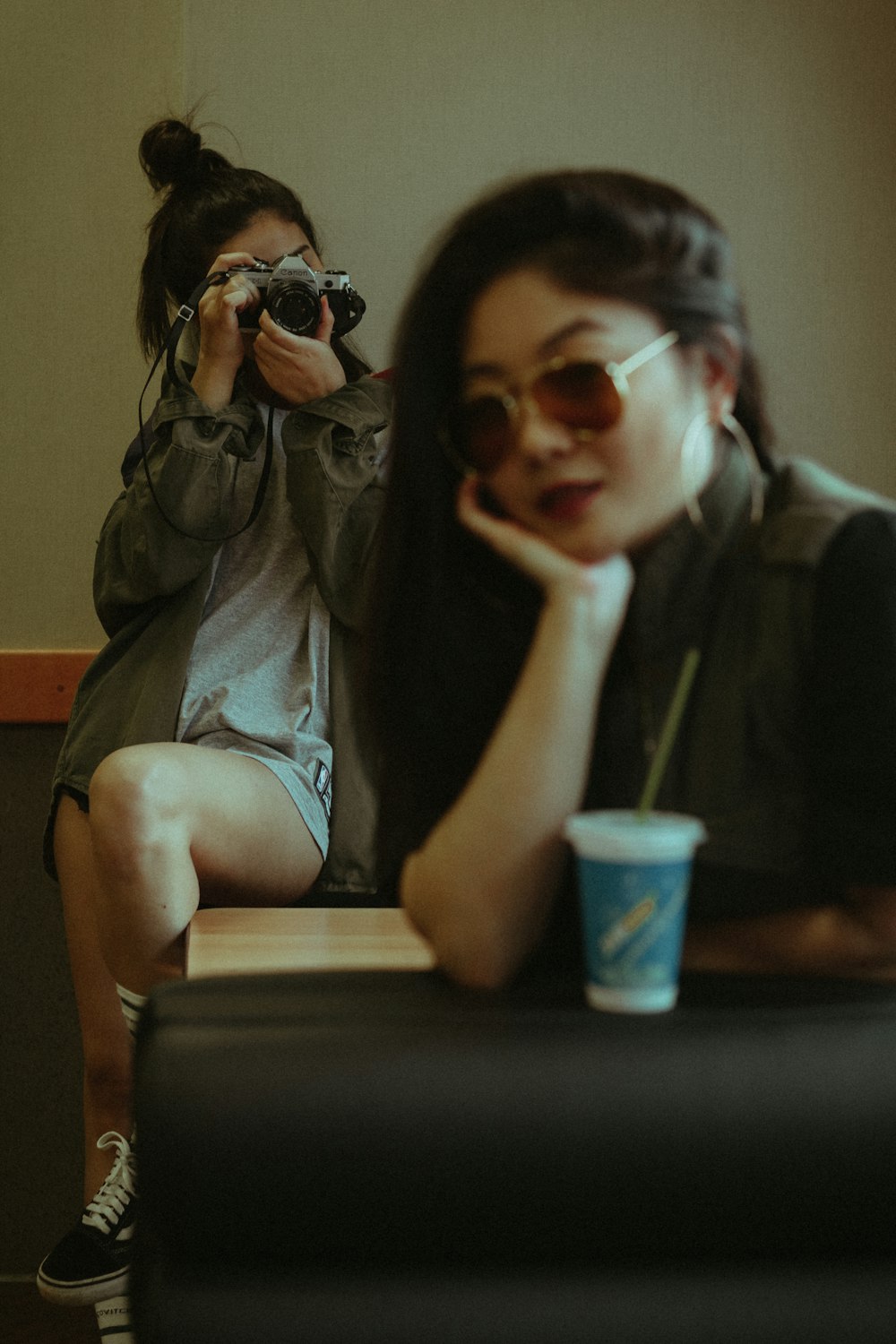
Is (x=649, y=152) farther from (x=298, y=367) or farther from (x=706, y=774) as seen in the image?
(x=706, y=774)

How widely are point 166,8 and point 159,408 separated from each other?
652 millimetres

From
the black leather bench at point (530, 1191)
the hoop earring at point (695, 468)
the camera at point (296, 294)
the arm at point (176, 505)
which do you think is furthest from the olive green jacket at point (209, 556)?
the black leather bench at point (530, 1191)

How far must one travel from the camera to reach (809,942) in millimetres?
675

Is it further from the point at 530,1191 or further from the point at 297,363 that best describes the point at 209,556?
the point at 530,1191

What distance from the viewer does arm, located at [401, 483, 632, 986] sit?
642mm

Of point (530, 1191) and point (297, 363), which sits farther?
point (297, 363)

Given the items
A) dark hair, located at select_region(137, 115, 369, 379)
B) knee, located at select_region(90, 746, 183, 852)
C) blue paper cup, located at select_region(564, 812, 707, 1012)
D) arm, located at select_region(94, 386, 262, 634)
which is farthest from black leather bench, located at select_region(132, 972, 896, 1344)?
dark hair, located at select_region(137, 115, 369, 379)

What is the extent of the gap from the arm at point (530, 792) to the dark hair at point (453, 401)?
0.09 meters

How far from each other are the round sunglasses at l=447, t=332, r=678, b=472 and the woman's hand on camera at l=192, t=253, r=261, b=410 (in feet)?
2.82

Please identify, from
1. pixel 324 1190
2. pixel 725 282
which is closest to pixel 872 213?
pixel 725 282

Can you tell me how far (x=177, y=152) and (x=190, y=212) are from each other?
0.25ft

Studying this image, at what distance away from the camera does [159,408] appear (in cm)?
148

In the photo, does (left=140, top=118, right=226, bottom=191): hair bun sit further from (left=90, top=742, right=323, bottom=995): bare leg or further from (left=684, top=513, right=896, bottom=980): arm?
(left=684, top=513, right=896, bottom=980): arm

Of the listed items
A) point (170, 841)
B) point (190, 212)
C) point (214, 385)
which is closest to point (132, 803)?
point (170, 841)
